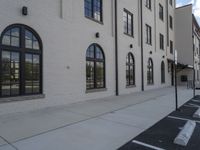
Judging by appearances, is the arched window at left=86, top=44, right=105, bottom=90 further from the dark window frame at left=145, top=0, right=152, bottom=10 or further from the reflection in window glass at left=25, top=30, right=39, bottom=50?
the dark window frame at left=145, top=0, right=152, bottom=10

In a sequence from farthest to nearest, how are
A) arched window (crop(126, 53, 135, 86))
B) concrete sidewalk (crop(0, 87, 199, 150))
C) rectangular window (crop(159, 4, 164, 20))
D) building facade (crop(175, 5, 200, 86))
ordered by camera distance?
1. building facade (crop(175, 5, 200, 86))
2. rectangular window (crop(159, 4, 164, 20))
3. arched window (crop(126, 53, 135, 86))
4. concrete sidewalk (crop(0, 87, 199, 150))

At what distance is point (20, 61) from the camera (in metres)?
7.94

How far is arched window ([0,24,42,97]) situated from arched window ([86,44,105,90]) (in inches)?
144

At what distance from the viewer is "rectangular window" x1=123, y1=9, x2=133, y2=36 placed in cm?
1585

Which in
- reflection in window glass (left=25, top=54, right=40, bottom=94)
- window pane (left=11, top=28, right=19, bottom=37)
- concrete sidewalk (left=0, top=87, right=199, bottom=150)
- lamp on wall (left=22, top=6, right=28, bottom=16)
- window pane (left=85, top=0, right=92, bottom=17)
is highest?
window pane (left=85, top=0, right=92, bottom=17)

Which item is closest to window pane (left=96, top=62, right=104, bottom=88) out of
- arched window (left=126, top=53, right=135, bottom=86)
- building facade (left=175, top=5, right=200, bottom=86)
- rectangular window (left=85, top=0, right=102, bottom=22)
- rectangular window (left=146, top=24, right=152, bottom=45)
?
rectangular window (left=85, top=0, right=102, bottom=22)

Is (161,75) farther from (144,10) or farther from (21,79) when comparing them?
(21,79)

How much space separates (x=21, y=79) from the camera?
26.1ft

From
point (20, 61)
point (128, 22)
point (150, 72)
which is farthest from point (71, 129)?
point (150, 72)

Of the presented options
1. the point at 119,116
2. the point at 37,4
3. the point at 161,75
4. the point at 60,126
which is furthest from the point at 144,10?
the point at 60,126

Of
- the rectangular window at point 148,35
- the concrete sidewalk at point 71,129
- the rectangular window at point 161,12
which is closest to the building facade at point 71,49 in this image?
the rectangular window at point 148,35

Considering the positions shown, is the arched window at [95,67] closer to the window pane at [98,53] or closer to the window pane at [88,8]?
the window pane at [98,53]

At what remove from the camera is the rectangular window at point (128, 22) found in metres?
15.9

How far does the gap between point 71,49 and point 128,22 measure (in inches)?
316
